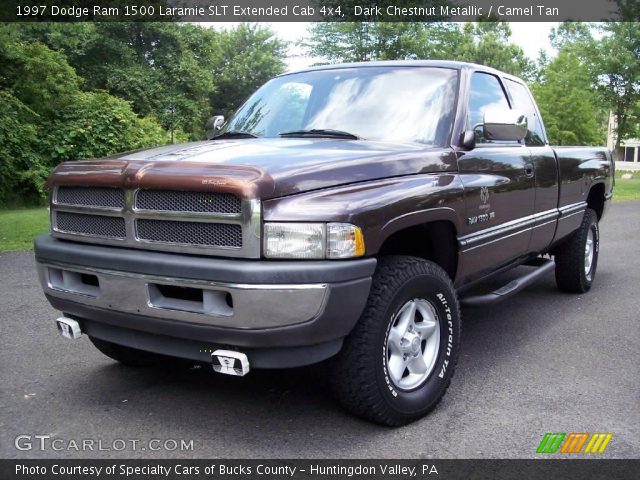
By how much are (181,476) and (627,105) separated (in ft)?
91.7

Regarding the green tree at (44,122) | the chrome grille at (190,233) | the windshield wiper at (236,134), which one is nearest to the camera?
the chrome grille at (190,233)

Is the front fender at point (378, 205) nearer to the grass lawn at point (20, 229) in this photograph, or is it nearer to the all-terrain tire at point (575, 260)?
the all-terrain tire at point (575, 260)

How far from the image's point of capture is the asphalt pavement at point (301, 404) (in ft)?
9.91

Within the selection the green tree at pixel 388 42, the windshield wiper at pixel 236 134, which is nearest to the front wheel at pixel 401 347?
the windshield wiper at pixel 236 134

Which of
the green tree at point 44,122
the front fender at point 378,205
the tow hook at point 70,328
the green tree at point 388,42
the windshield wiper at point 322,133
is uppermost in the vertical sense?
the green tree at point 388,42

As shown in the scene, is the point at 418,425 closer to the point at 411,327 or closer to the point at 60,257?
the point at 411,327

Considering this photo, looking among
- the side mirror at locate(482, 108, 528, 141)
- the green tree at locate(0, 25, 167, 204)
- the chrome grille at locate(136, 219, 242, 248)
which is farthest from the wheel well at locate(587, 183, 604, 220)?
the green tree at locate(0, 25, 167, 204)

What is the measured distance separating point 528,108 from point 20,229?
27.8 feet

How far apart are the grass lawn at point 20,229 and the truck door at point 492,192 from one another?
680cm

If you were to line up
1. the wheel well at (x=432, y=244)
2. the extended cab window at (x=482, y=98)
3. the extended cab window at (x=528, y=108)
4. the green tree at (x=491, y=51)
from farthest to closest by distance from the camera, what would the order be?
the green tree at (x=491, y=51) → the extended cab window at (x=528, y=108) → the extended cab window at (x=482, y=98) → the wheel well at (x=432, y=244)

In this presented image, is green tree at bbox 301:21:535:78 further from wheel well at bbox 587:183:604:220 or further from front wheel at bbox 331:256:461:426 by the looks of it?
front wheel at bbox 331:256:461:426

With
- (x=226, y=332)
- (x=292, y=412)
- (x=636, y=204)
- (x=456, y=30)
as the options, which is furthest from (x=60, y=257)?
(x=456, y=30)

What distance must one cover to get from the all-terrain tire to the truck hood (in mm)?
2869

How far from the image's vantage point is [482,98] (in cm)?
445
